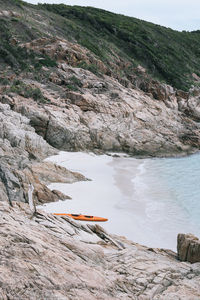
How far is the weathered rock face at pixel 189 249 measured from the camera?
7.56m

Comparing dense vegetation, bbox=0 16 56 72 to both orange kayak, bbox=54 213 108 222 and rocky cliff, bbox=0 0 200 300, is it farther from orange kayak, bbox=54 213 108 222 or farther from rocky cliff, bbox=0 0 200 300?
orange kayak, bbox=54 213 108 222

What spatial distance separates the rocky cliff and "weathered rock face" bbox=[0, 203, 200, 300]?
0.02 meters

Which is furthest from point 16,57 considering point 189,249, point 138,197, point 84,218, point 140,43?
point 140,43

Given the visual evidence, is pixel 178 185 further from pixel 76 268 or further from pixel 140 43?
pixel 140 43

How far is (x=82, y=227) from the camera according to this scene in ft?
27.0

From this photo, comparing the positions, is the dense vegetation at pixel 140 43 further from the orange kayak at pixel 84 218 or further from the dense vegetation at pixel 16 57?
the orange kayak at pixel 84 218

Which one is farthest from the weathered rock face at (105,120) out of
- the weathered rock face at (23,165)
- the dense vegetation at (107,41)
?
the dense vegetation at (107,41)

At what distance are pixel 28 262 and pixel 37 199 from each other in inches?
251

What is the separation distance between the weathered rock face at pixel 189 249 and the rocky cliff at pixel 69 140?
32 cm

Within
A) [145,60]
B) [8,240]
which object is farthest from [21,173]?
[145,60]

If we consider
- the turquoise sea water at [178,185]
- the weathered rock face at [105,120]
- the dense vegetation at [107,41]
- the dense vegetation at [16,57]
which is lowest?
the turquoise sea water at [178,185]

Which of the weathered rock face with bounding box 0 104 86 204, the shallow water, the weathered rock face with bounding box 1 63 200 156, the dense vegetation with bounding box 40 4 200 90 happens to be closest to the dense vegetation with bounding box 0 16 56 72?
the weathered rock face with bounding box 1 63 200 156

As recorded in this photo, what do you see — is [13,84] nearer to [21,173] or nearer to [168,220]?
[21,173]

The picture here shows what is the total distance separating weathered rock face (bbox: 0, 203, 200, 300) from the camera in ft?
15.7
